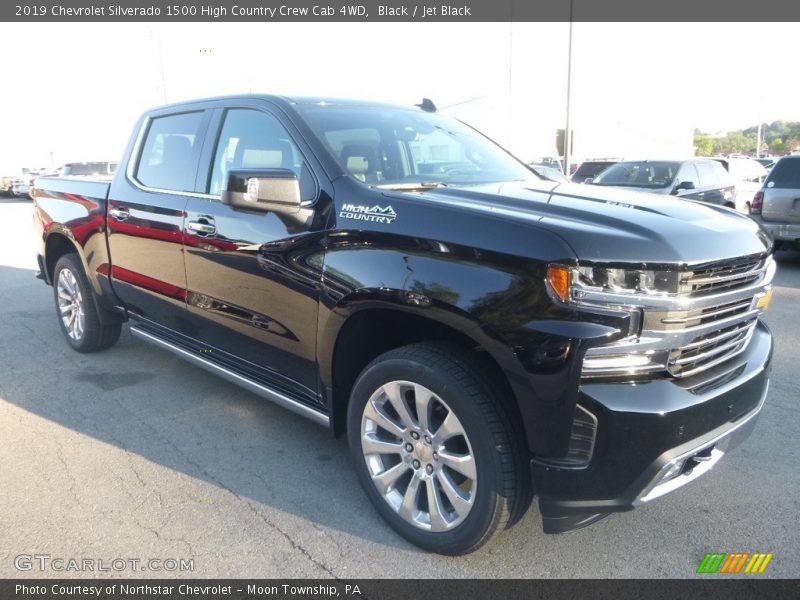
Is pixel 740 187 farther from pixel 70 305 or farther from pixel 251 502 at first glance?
pixel 251 502

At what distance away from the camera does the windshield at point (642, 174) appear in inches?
438

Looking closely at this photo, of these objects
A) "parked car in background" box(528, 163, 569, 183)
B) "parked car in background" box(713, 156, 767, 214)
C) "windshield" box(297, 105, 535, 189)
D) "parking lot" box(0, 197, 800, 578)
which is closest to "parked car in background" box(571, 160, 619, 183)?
"parked car in background" box(713, 156, 767, 214)

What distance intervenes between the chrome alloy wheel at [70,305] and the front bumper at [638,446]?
435cm

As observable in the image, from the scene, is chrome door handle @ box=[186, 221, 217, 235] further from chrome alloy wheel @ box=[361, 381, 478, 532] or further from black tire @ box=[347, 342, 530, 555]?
chrome alloy wheel @ box=[361, 381, 478, 532]

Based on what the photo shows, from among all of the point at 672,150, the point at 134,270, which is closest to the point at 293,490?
the point at 134,270

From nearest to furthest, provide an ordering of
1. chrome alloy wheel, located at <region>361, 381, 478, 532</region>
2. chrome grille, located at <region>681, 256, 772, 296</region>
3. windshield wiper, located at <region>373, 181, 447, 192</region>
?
chrome grille, located at <region>681, 256, 772, 296</region> → chrome alloy wheel, located at <region>361, 381, 478, 532</region> → windshield wiper, located at <region>373, 181, 447, 192</region>

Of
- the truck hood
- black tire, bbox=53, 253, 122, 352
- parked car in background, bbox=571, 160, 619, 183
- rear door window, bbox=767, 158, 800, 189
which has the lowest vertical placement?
black tire, bbox=53, 253, 122, 352

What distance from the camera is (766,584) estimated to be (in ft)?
8.30

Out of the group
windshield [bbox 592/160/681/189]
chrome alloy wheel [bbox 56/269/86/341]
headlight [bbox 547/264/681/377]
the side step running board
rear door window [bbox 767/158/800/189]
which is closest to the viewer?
headlight [bbox 547/264/681/377]

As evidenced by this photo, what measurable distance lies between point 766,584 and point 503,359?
1.41 meters

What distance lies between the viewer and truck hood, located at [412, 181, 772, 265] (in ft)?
7.33

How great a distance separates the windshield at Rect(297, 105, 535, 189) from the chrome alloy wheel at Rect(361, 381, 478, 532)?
3.50 feet

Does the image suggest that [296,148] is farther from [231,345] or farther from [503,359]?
[503,359]

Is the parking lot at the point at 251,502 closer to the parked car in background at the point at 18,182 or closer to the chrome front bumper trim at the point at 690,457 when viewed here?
the chrome front bumper trim at the point at 690,457
